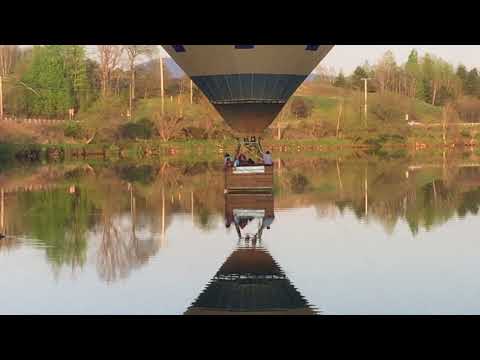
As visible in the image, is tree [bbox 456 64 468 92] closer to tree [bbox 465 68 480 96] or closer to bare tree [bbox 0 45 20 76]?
tree [bbox 465 68 480 96]

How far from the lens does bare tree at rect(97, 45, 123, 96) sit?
186ft

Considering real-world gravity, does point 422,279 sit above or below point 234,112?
below

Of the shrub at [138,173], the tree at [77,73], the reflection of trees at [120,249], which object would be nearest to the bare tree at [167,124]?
the shrub at [138,173]

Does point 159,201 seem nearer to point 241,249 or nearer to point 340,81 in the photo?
point 241,249

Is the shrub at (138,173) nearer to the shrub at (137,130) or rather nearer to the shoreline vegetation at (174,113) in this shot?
the shoreline vegetation at (174,113)

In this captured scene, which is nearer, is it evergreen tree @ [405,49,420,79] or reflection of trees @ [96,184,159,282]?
reflection of trees @ [96,184,159,282]

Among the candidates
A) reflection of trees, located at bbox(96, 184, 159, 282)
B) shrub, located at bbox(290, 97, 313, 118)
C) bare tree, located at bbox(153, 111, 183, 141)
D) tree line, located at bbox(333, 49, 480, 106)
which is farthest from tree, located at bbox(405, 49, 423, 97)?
reflection of trees, located at bbox(96, 184, 159, 282)

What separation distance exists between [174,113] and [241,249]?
31.3m

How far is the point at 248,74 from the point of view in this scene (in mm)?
18484

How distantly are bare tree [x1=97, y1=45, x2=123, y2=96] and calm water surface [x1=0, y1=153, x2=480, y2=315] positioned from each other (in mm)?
36917

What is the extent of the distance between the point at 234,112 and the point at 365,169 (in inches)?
328
